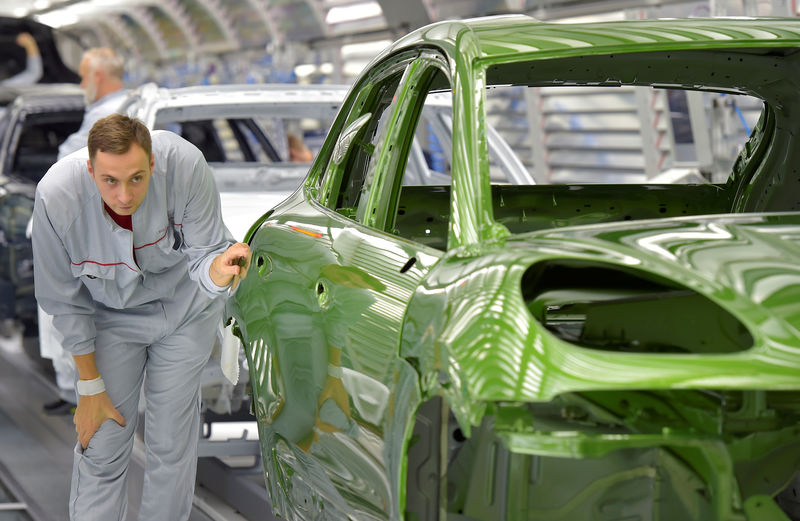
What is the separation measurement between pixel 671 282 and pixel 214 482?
326 cm

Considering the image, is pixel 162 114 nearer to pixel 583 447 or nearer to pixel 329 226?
pixel 329 226

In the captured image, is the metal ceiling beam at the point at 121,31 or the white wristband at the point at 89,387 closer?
the white wristband at the point at 89,387

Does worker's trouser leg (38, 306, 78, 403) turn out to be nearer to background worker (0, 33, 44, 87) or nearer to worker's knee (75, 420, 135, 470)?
worker's knee (75, 420, 135, 470)

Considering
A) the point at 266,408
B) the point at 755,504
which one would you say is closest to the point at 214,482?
the point at 266,408

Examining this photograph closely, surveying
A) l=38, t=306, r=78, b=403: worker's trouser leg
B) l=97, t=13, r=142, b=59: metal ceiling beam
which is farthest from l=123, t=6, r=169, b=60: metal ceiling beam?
l=38, t=306, r=78, b=403: worker's trouser leg

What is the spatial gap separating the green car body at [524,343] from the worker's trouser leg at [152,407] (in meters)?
0.53

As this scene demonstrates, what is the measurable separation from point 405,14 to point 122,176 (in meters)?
10.4

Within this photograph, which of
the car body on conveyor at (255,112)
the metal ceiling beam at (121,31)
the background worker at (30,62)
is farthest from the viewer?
the metal ceiling beam at (121,31)

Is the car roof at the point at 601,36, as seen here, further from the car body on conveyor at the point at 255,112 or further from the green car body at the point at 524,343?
the car body on conveyor at the point at 255,112

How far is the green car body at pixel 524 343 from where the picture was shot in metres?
1.96

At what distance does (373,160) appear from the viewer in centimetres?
307

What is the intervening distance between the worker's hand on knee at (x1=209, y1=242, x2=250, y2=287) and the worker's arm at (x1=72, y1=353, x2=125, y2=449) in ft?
1.57

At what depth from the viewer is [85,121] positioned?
6.70m

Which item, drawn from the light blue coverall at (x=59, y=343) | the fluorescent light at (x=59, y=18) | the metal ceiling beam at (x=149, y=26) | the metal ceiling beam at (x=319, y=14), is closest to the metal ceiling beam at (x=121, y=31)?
the fluorescent light at (x=59, y=18)
